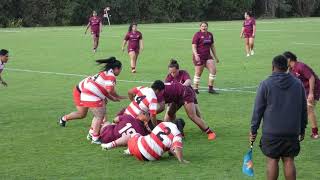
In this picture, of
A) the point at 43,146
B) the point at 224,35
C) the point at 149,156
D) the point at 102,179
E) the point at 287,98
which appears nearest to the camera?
the point at 287,98

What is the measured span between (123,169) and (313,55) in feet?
65.4

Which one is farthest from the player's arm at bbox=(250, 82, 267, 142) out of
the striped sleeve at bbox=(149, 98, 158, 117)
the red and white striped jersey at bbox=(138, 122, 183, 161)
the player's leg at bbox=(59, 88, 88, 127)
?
the player's leg at bbox=(59, 88, 88, 127)

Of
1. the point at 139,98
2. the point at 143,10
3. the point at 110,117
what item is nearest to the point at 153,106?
the point at 139,98

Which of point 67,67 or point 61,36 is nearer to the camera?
point 67,67

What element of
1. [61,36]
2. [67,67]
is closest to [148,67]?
[67,67]

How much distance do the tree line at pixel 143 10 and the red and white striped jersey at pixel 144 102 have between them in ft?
170

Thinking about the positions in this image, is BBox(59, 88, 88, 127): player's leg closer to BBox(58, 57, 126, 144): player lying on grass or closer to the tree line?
BBox(58, 57, 126, 144): player lying on grass

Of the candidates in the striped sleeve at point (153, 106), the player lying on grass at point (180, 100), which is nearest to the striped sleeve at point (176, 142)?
the striped sleeve at point (153, 106)

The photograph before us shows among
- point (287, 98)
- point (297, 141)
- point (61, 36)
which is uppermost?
point (287, 98)

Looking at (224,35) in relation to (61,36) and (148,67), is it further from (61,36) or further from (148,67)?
(148,67)

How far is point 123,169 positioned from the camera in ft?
33.4

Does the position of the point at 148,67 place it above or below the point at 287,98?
below

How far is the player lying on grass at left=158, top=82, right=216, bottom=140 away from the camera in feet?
39.2

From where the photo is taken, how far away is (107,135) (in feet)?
39.0
